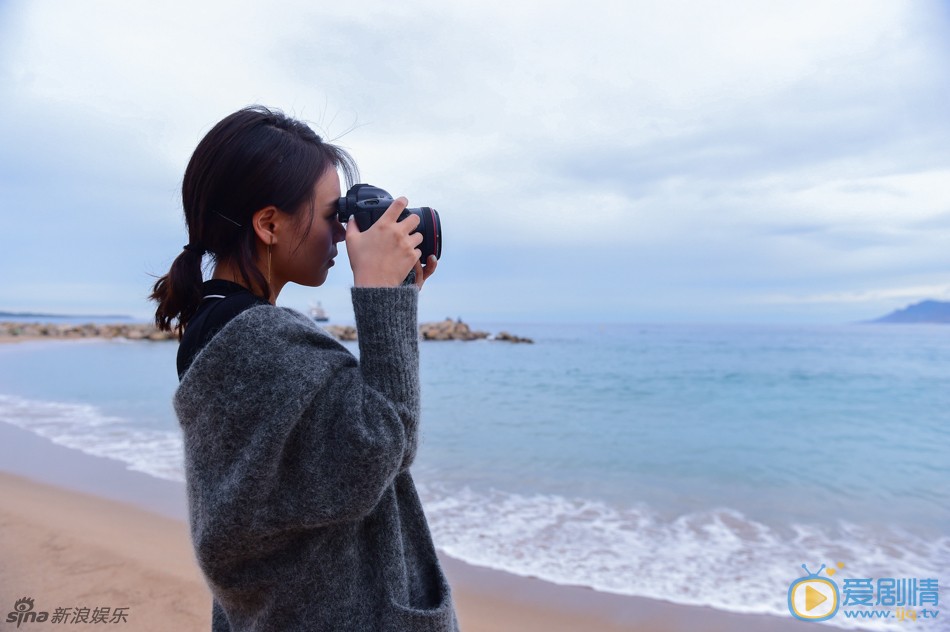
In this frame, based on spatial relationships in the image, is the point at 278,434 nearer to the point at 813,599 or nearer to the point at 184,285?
the point at 184,285

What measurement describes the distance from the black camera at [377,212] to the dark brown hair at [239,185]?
0.06 metres

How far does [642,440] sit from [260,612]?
7842 mm

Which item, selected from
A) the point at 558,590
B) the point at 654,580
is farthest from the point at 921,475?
the point at 558,590

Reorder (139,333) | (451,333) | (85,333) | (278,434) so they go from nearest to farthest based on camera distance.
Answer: (278,434)
(139,333)
(85,333)
(451,333)

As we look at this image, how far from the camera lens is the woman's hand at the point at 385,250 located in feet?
2.70

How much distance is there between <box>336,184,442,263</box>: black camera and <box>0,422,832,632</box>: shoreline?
208cm

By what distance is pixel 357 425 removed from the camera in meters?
0.71

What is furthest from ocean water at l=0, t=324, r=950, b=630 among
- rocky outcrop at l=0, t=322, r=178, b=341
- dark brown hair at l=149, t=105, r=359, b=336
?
rocky outcrop at l=0, t=322, r=178, b=341

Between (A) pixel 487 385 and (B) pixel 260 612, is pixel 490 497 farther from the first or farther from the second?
(A) pixel 487 385

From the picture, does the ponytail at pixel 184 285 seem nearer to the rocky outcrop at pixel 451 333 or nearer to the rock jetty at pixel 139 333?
the rock jetty at pixel 139 333

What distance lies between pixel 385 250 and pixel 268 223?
198 millimetres

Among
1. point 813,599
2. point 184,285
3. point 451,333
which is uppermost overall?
point 184,285

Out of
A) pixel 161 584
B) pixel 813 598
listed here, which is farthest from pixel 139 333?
pixel 813 598

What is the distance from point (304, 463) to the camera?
72cm
